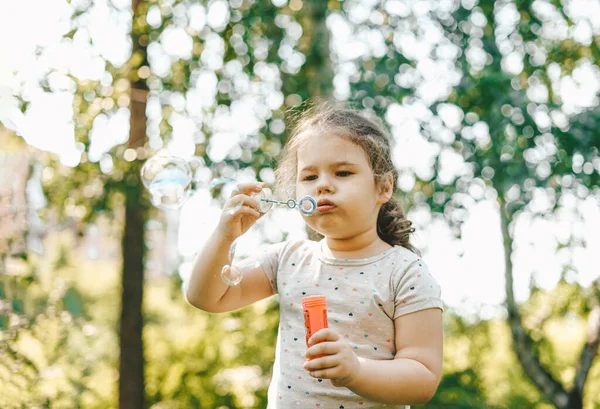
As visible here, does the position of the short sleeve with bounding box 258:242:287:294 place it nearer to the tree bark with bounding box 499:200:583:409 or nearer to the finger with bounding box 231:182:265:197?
the finger with bounding box 231:182:265:197

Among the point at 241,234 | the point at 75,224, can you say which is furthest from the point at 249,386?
the point at 241,234

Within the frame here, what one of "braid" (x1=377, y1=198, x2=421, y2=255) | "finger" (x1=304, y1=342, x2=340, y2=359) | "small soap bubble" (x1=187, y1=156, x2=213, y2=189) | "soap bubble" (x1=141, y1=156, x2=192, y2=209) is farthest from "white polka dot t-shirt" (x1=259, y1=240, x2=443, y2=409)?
"small soap bubble" (x1=187, y1=156, x2=213, y2=189)

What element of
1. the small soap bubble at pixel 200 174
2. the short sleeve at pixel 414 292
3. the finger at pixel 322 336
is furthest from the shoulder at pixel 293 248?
the small soap bubble at pixel 200 174

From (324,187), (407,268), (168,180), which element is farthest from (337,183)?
(168,180)

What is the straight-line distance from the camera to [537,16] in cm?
324

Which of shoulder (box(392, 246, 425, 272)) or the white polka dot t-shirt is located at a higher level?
shoulder (box(392, 246, 425, 272))

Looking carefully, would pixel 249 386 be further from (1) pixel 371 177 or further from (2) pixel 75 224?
(1) pixel 371 177

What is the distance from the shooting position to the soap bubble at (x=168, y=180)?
197cm

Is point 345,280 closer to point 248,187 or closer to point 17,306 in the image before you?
point 248,187

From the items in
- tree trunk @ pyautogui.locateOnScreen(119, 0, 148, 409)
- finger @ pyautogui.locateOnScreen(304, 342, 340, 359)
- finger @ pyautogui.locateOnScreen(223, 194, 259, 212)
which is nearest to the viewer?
finger @ pyautogui.locateOnScreen(304, 342, 340, 359)

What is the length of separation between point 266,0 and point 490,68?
44.6 inches

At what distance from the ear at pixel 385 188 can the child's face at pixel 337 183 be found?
6cm

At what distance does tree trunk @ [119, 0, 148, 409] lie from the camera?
337 centimetres

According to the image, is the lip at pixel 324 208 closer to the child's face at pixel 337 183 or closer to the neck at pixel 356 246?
the child's face at pixel 337 183
